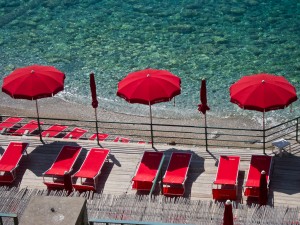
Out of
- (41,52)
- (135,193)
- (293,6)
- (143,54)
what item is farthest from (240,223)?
(293,6)

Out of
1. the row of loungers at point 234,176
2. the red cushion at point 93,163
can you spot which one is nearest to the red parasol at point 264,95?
the row of loungers at point 234,176

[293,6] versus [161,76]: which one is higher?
[161,76]

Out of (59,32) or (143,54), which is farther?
(59,32)

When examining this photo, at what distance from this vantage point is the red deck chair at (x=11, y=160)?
19094 mm

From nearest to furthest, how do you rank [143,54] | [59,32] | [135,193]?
1. [135,193]
2. [143,54]
3. [59,32]

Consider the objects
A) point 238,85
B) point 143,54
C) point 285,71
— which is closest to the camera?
point 238,85

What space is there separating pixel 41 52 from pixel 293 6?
14.2 metres

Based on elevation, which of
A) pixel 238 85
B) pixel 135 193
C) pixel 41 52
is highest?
pixel 238 85

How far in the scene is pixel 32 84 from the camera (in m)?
20.3

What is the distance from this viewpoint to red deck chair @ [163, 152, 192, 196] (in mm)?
18078

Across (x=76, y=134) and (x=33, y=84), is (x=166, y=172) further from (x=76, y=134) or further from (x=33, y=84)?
(x=76, y=134)

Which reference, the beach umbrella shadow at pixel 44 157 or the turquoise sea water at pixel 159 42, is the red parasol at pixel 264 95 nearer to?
the beach umbrella shadow at pixel 44 157

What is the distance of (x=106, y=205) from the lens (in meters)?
17.2

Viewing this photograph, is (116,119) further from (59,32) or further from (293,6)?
(293,6)
